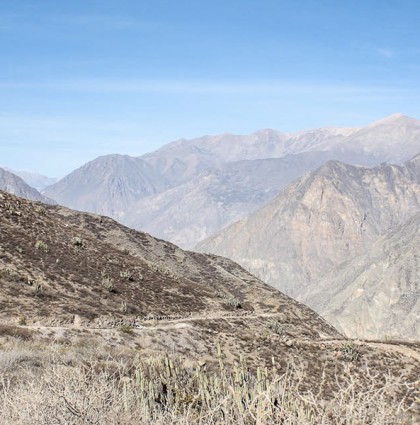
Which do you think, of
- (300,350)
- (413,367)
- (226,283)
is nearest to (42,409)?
(300,350)

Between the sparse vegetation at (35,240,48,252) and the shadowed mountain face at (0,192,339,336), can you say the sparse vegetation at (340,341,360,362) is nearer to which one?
the shadowed mountain face at (0,192,339,336)

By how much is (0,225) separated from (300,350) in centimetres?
2653

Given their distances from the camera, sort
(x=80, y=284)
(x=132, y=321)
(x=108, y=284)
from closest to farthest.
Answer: (x=132, y=321) → (x=80, y=284) → (x=108, y=284)

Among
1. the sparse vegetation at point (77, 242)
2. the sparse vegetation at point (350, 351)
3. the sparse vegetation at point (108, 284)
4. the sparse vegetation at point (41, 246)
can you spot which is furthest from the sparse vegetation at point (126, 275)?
the sparse vegetation at point (350, 351)

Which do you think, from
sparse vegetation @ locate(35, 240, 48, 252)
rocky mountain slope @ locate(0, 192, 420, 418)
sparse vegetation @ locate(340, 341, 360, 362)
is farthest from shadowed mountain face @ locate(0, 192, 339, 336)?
sparse vegetation @ locate(340, 341, 360, 362)

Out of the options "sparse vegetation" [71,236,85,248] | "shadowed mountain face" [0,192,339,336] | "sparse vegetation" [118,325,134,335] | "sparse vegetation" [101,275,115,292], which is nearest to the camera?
"sparse vegetation" [118,325,134,335]

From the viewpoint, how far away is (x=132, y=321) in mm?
33688

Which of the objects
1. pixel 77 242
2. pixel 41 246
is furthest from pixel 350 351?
pixel 77 242

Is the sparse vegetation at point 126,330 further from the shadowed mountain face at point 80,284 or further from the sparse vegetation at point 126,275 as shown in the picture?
the sparse vegetation at point 126,275

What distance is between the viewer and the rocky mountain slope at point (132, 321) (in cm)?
2483

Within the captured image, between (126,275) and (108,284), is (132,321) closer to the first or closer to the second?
(108,284)

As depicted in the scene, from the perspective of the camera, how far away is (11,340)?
70.0 feet

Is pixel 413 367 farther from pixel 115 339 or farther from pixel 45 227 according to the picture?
pixel 45 227

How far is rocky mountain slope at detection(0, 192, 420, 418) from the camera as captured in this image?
24.8 metres
